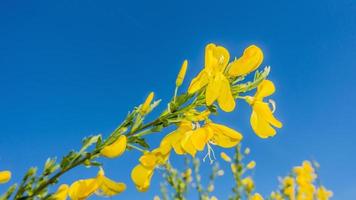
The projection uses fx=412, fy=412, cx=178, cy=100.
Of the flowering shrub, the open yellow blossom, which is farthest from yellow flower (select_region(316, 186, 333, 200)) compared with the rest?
the flowering shrub

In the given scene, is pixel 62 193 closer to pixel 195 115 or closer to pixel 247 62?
pixel 195 115

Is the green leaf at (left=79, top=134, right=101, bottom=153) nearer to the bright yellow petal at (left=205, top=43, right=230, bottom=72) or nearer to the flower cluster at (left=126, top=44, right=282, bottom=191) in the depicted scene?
the flower cluster at (left=126, top=44, right=282, bottom=191)

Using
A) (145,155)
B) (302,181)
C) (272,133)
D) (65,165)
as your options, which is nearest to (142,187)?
(145,155)

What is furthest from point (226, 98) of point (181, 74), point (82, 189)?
point (82, 189)

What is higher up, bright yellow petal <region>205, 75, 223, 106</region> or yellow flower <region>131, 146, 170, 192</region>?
bright yellow petal <region>205, 75, 223, 106</region>

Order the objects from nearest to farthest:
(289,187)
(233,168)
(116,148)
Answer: (116,148), (233,168), (289,187)

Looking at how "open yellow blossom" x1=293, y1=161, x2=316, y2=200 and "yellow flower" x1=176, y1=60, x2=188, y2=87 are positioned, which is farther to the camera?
"open yellow blossom" x1=293, y1=161, x2=316, y2=200
